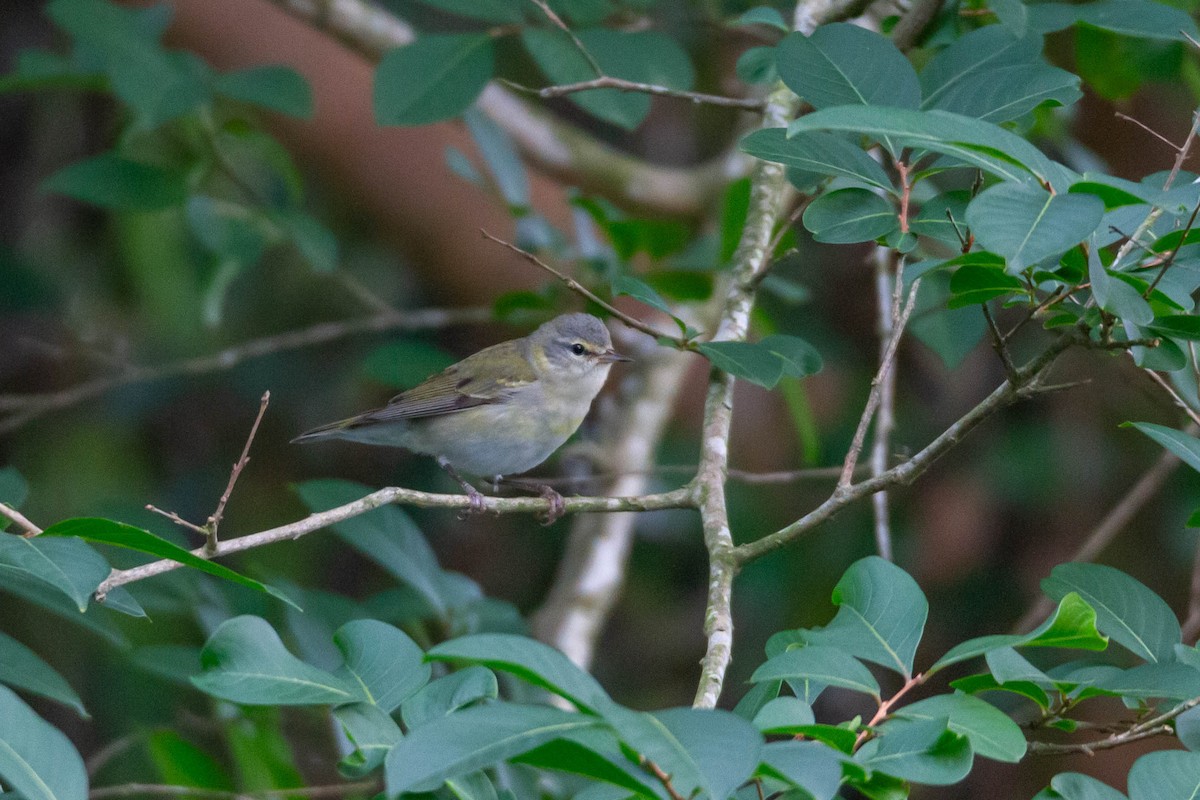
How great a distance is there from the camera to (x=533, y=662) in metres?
1.25

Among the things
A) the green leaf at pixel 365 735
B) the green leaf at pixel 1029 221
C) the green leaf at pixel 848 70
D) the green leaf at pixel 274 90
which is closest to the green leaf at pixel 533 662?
the green leaf at pixel 365 735

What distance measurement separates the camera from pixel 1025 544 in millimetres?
6242

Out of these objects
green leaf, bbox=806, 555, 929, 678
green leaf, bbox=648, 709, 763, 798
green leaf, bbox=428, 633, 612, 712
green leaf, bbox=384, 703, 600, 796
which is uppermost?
green leaf, bbox=428, 633, 612, 712

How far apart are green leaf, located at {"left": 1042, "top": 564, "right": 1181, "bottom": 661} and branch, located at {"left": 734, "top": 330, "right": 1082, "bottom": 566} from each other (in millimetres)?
301

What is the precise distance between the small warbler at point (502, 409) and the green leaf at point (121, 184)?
111 centimetres

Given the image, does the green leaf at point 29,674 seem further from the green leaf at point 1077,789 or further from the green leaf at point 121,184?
the green leaf at point 121,184

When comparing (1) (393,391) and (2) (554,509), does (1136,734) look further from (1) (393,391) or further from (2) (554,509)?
(1) (393,391)

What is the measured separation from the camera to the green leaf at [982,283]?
1.96 metres

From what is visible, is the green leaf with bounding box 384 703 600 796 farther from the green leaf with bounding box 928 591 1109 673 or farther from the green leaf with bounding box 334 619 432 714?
the green leaf with bounding box 928 591 1109 673

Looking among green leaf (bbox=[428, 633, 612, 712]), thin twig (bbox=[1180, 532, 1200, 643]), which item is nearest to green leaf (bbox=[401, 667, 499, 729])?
green leaf (bbox=[428, 633, 612, 712])

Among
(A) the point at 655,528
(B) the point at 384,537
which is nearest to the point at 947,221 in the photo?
(B) the point at 384,537

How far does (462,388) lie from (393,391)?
1755 millimetres

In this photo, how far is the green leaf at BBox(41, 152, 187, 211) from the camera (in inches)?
177

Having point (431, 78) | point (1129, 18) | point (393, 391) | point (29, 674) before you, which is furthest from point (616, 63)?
point (393, 391)
